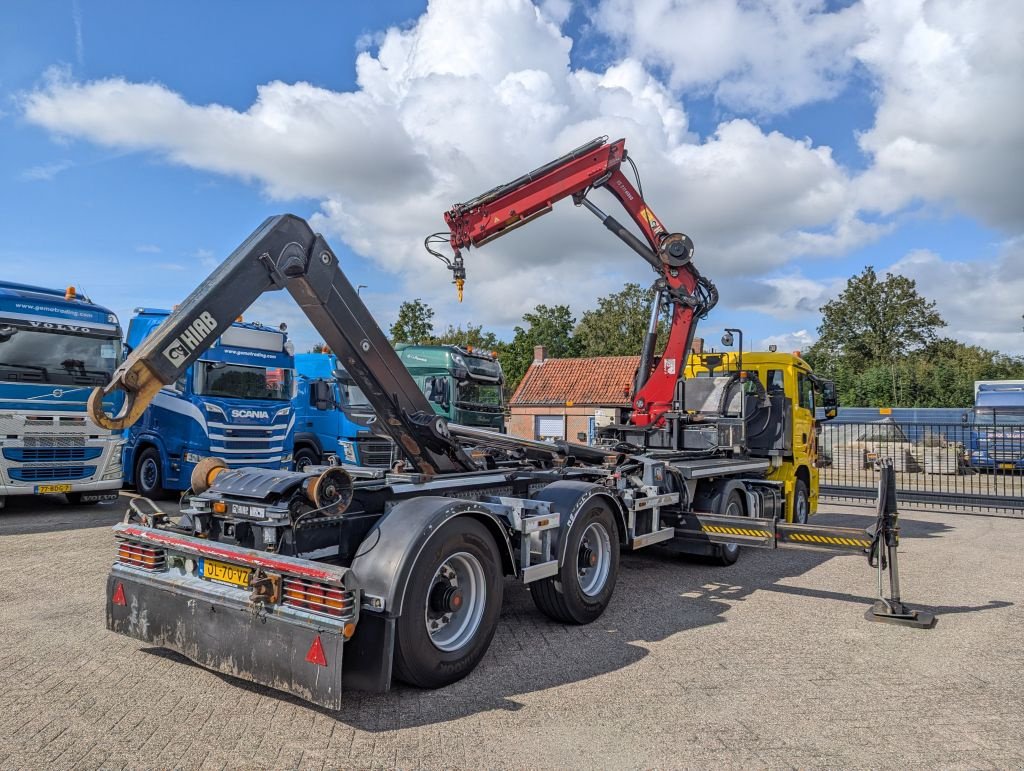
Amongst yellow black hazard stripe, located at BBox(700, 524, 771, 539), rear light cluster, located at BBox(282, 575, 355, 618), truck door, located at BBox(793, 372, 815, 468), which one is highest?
truck door, located at BBox(793, 372, 815, 468)

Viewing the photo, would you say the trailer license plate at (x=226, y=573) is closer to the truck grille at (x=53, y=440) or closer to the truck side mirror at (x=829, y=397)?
the truck grille at (x=53, y=440)

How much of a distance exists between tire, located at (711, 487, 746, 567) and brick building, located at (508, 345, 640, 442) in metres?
23.0

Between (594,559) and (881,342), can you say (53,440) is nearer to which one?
(594,559)

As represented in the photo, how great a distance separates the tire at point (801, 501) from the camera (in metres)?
11.3

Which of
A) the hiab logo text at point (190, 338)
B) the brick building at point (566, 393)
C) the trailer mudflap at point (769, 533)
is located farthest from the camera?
the brick building at point (566, 393)

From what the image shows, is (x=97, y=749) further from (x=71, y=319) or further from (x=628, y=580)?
(x=71, y=319)

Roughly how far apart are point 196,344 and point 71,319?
827 centimetres

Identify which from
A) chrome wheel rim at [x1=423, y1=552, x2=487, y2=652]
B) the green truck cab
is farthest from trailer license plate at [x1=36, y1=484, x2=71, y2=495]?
chrome wheel rim at [x1=423, y1=552, x2=487, y2=652]

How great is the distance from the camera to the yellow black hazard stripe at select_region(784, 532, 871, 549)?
6.41 metres

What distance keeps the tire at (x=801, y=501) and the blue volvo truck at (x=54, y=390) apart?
36.0ft

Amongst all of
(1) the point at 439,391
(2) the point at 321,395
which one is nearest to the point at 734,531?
(1) the point at 439,391

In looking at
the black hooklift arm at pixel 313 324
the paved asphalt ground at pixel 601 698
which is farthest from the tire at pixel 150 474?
the black hooklift arm at pixel 313 324

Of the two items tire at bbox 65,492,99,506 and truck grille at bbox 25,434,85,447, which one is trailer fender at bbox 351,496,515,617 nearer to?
truck grille at bbox 25,434,85,447

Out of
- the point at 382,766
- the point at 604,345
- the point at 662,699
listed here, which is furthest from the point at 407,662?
the point at 604,345
